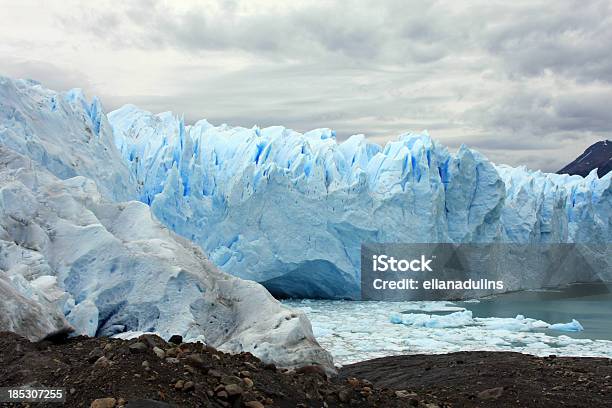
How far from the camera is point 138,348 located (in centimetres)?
369

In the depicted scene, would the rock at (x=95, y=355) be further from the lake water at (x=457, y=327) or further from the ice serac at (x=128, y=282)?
the lake water at (x=457, y=327)

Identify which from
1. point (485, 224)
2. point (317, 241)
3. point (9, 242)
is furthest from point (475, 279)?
point (9, 242)

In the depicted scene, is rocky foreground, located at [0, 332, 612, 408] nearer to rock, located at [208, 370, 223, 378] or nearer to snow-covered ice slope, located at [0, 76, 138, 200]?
rock, located at [208, 370, 223, 378]

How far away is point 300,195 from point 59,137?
317 inches

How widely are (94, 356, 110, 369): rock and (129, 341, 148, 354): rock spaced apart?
6.0 inches

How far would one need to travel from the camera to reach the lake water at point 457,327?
12.9 m

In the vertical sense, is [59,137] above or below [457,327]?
above

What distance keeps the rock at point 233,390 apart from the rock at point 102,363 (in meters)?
0.66

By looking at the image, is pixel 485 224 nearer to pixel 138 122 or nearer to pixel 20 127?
pixel 138 122

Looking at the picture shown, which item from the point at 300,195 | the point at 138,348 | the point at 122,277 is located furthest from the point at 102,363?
the point at 300,195

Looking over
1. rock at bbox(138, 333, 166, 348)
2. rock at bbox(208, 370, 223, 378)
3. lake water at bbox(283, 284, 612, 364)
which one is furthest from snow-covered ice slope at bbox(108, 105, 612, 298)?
rock at bbox(208, 370, 223, 378)

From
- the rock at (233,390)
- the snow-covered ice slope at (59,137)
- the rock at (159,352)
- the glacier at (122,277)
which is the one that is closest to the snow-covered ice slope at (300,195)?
the snow-covered ice slope at (59,137)

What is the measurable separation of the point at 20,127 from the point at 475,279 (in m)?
16.5

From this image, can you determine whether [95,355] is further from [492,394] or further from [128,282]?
[128,282]
